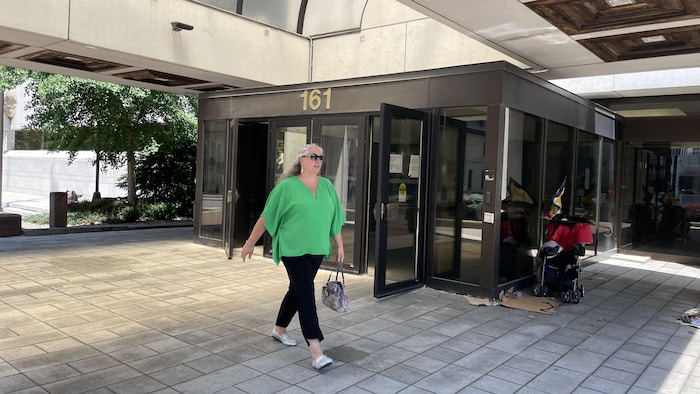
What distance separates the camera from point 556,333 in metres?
5.18

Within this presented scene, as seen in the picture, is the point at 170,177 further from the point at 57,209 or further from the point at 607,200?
the point at 607,200

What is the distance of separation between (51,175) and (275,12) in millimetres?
20249

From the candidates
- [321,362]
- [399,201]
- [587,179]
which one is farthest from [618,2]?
[587,179]

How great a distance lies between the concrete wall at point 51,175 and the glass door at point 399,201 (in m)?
17.5

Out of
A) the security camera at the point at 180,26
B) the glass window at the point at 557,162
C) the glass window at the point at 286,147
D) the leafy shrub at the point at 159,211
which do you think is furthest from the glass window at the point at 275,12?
the leafy shrub at the point at 159,211

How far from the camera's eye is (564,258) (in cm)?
654

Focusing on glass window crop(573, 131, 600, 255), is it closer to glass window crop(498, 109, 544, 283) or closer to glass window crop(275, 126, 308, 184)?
glass window crop(498, 109, 544, 283)

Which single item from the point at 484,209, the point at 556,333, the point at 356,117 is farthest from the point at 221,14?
the point at 556,333

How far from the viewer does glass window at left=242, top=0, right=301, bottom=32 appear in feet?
32.3

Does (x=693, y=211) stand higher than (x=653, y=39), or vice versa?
(x=653, y=39)

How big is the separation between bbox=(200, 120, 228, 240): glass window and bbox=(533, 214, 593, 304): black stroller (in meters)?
5.52

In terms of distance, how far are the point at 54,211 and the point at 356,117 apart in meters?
7.31

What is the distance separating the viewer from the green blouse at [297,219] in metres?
3.96

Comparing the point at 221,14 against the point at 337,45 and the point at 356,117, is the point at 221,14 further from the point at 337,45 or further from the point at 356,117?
the point at 356,117
